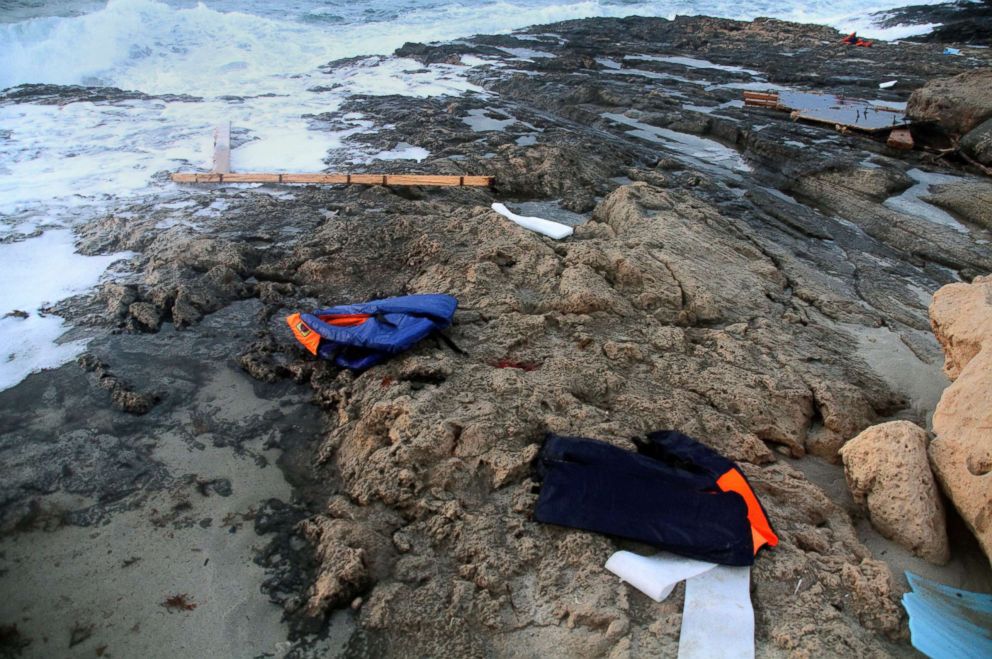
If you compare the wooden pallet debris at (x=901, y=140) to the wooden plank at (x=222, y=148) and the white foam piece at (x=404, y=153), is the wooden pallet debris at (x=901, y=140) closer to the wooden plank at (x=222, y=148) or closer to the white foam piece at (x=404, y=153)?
the white foam piece at (x=404, y=153)

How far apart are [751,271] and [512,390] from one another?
3.10 m

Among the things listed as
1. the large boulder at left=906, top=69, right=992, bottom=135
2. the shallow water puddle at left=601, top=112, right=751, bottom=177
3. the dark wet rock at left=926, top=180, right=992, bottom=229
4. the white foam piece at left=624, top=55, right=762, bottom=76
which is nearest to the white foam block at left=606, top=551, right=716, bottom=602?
the dark wet rock at left=926, top=180, right=992, bottom=229

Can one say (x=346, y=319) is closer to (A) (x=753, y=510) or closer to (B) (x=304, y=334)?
(B) (x=304, y=334)

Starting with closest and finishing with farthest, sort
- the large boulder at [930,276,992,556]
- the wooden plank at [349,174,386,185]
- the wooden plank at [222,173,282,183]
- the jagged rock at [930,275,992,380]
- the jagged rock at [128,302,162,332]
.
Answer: the large boulder at [930,276,992,556] < the jagged rock at [930,275,992,380] < the jagged rock at [128,302,162,332] < the wooden plank at [349,174,386,185] < the wooden plank at [222,173,282,183]

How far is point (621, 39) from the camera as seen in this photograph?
1847cm

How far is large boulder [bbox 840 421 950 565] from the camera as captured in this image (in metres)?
2.97

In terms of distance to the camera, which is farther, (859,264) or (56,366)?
(859,264)

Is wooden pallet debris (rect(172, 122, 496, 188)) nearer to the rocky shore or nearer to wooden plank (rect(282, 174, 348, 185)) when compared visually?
wooden plank (rect(282, 174, 348, 185))

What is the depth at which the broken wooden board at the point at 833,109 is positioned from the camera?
9.60 metres

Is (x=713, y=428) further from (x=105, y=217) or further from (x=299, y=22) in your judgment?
(x=299, y=22)

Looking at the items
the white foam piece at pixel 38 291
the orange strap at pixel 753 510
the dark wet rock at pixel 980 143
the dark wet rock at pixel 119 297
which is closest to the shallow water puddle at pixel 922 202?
the dark wet rock at pixel 980 143

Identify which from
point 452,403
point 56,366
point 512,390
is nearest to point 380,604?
point 452,403

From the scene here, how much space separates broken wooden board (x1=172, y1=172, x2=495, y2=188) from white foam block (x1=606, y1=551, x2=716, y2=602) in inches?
224

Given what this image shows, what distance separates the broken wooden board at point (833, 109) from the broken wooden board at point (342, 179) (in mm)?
6554
